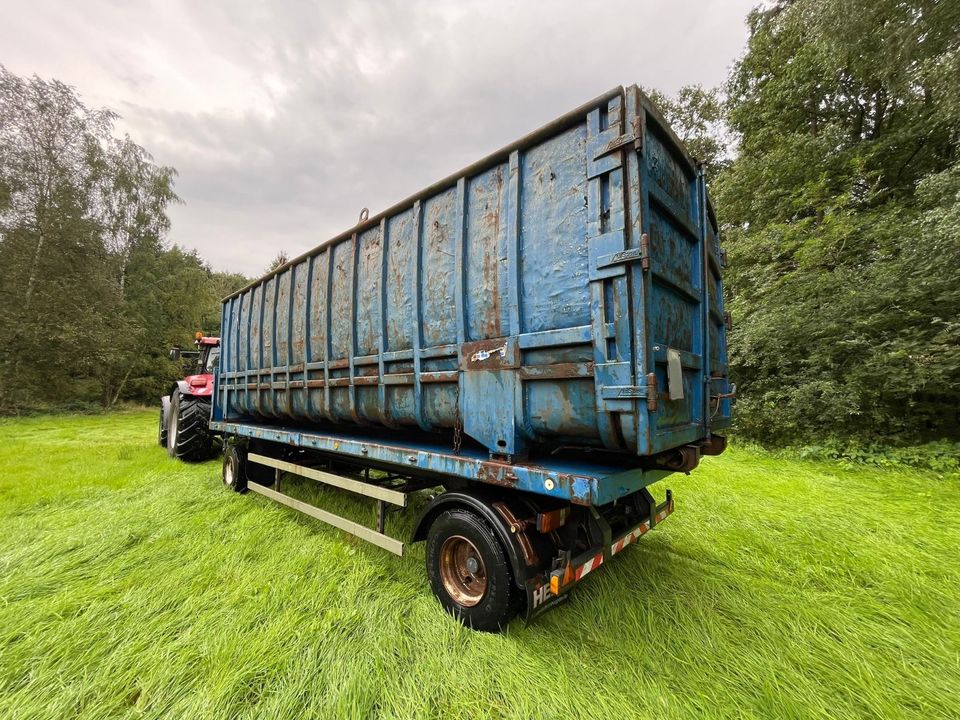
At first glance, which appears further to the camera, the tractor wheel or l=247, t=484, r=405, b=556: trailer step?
the tractor wheel

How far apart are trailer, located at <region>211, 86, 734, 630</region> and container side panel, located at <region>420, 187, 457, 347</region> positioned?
0.01 m

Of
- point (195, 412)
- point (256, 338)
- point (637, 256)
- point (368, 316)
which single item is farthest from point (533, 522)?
point (195, 412)

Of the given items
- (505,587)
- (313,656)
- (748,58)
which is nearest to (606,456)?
(505,587)

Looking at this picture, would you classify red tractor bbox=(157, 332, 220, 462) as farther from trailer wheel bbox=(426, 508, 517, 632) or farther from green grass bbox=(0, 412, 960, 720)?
trailer wheel bbox=(426, 508, 517, 632)

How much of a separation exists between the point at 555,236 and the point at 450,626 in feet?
8.17

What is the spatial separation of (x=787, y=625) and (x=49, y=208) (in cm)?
2240

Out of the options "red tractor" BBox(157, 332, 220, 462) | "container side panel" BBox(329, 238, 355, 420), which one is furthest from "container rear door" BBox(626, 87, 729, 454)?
"red tractor" BBox(157, 332, 220, 462)

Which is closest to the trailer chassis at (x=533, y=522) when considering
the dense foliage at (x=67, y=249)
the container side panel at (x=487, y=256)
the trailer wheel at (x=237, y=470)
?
the container side panel at (x=487, y=256)

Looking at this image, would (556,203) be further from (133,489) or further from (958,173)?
(958,173)

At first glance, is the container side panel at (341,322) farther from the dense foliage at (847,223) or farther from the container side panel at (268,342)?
the dense foliage at (847,223)

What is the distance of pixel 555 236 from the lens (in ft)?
7.30

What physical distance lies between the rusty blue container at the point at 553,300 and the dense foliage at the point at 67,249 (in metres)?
17.8

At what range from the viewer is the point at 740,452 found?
7344 mm

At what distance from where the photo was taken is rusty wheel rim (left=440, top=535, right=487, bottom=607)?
247 cm
